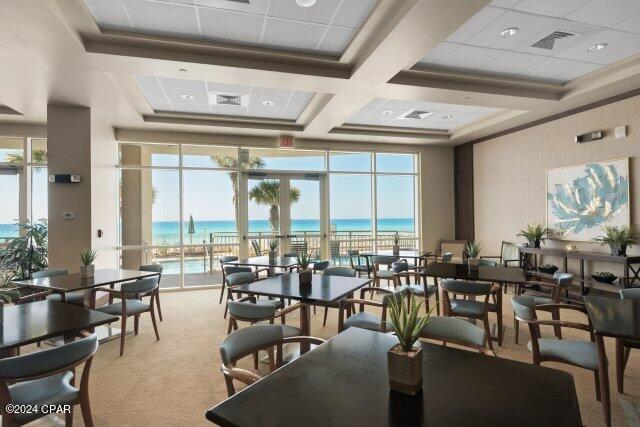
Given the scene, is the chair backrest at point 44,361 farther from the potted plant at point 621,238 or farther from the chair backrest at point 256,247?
the potted plant at point 621,238

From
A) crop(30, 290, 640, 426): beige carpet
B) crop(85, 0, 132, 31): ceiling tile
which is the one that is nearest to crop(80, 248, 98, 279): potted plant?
crop(30, 290, 640, 426): beige carpet

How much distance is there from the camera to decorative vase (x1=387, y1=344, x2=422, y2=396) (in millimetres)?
1398

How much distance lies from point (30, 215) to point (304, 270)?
6195 mm

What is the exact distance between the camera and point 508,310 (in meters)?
5.46

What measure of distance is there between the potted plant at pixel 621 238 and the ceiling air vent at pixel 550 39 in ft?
9.60

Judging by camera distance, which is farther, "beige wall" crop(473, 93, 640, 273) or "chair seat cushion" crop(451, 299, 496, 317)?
"beige wall" crop(473, 93, 640, 273)

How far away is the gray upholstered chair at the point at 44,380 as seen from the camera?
1.76m

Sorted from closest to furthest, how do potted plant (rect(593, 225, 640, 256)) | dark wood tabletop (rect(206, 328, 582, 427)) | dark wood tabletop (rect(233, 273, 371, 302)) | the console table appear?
dark wood tabletop (rect(206, 328, 582, 427)) → dark wood tabletop (rect(233, 273, 371, 302)) → the console table → potted plant (rect(593, 225, 640, 256))

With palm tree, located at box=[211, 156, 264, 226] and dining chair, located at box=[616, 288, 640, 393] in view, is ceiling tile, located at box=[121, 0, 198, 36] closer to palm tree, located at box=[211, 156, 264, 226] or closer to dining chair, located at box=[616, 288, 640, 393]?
palm tree, located at box=[211, 156, 264, 226]

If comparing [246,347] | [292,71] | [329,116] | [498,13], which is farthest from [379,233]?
[246,347]

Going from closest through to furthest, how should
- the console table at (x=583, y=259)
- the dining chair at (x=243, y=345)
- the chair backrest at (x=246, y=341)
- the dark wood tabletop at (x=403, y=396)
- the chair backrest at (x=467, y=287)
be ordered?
the dark wood tabletop at (x=403, y=396), the dining chair at (x=243, y=345), the chair backrest at (x=246, y=341), the chair backrest at (x=467, y=287), the console table at (x=583, y=259)

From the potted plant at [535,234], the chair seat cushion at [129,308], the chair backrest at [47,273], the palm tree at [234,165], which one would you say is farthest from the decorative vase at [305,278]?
the potted plant at [535,234]

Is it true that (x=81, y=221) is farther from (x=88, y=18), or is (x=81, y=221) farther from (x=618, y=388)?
(x=618, y=388)

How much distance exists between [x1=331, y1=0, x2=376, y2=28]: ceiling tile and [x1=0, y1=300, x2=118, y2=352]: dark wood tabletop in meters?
3.26
